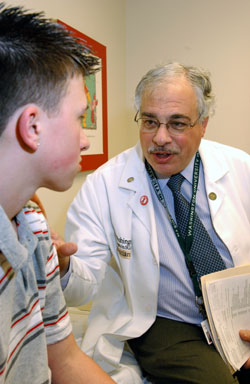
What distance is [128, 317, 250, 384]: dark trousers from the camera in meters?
1.23

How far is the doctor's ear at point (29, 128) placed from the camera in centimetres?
65

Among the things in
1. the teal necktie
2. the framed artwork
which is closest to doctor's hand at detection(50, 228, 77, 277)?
the teal necktie

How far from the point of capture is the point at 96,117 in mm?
2275

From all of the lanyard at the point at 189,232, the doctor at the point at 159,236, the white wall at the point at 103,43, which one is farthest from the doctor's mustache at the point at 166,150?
the white wall at the point at 103,43

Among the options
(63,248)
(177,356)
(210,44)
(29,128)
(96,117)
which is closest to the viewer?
(29,128)

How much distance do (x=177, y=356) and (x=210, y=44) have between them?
7.46 feet

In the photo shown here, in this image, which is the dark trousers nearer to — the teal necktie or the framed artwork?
the teal necktie

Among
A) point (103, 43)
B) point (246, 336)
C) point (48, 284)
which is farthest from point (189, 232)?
point (103, 43)

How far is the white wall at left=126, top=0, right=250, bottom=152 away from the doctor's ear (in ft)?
7.52

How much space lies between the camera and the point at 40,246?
846 millimetres

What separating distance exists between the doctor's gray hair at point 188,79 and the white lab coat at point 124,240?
258 mm

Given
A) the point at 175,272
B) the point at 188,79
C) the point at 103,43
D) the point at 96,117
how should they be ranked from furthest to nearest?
the point at 103,43
the point at 96,117
the point at 188,79
the point at 175,272

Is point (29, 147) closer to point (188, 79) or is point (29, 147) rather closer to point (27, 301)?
point (27, 301)

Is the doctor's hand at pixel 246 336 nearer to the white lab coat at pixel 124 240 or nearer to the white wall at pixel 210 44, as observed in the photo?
the white lab coat at pixel 124 240
